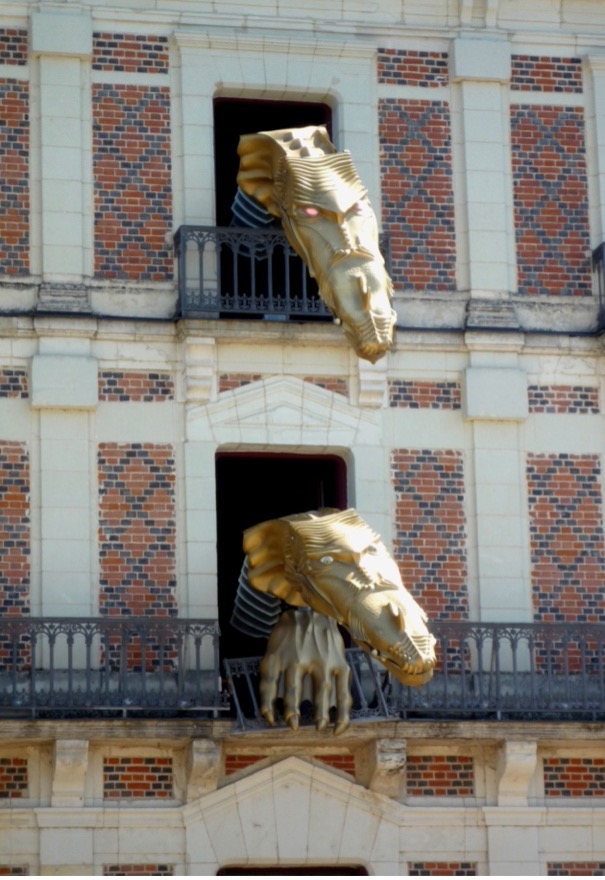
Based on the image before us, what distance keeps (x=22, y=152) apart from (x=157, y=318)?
2.00 meters

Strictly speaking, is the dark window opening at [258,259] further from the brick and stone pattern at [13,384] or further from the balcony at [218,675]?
the balcony at [218,675]

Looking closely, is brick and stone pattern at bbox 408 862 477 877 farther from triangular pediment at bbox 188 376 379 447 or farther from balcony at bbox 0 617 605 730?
triangular pediment at bbox 188 376 379 447

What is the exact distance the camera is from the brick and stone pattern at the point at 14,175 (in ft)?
102

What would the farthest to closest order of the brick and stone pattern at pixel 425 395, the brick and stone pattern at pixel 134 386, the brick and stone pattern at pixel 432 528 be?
1. the brick and stone pattern at pixel 425 395
2. the brick and stone pattern at pixel 432 528
3. the brick and stone pattern at pixel 134 386

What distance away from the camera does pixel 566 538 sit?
31281 millimetres

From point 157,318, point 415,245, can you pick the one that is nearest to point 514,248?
point 415,245

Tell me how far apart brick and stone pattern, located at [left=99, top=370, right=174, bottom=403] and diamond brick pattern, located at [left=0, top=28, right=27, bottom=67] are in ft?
10.0

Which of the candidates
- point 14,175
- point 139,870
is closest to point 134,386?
point 14,175

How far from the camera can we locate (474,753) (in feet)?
99.6

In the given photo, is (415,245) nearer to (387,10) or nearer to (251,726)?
(387,10)

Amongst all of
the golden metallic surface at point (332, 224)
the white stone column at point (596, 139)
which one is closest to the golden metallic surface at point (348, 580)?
the golden metallic surface at point (332, 224)

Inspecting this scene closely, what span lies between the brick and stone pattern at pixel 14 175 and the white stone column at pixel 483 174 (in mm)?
4036

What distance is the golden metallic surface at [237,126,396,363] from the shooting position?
29.4 m

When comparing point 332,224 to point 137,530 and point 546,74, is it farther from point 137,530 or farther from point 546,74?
point 546,74
